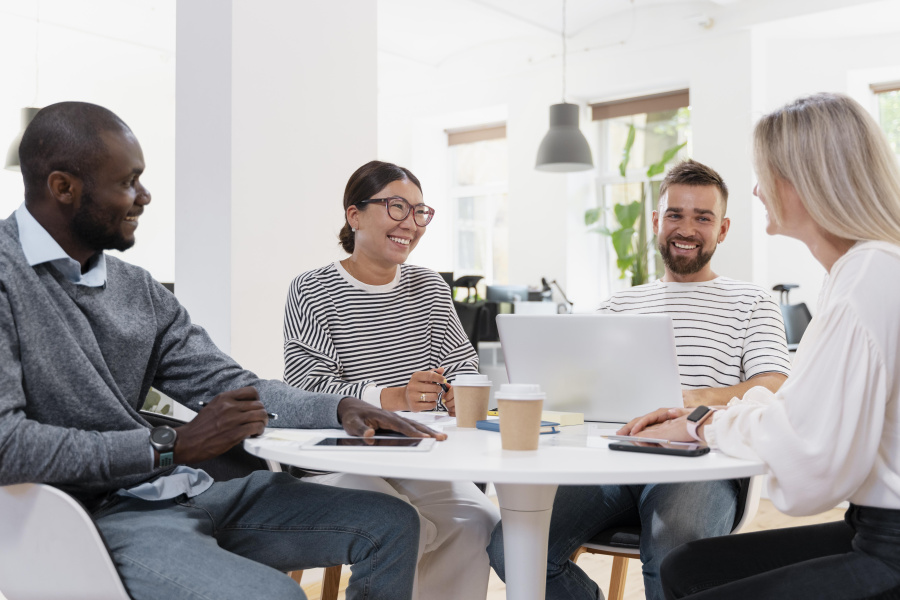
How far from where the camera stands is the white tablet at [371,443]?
4.42 feet

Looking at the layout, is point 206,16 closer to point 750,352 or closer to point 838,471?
point 750,352

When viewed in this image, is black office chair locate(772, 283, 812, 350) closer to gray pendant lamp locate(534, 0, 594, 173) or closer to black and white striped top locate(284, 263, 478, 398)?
gray pendant lamp locate(534, 0, 594, 173)

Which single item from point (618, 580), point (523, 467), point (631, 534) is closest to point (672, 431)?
point (523, 467)

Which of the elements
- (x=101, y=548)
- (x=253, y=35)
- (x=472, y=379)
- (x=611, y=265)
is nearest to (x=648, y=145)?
(x=611, y=265)

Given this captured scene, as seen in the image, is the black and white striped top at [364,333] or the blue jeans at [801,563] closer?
the blue jeans at [801,563]

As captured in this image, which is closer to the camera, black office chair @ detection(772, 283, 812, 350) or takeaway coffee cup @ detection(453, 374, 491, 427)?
takeaway coffee cup @ detection(453, 374, 491, 427)

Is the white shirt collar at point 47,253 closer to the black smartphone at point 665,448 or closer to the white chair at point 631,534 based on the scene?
the black smartphone at point 665,448

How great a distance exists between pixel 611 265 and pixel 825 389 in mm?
6608

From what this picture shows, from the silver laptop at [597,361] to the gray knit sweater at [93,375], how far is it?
15.2 inches

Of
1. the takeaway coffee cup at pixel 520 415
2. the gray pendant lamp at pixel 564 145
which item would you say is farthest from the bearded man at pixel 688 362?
the gray pendant lamp at pixel 564 145

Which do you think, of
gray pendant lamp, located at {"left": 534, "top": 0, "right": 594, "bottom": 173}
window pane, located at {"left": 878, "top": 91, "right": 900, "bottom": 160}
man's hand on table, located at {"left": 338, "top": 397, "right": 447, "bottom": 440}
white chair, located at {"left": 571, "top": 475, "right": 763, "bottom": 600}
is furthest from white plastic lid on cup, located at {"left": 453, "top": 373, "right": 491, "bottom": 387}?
window pane, located at {"left": 878, "top": 91, "right": 900, "bottom": 160}

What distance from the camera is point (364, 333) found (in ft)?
7.06

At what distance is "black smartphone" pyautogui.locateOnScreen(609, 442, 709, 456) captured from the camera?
4.25ft

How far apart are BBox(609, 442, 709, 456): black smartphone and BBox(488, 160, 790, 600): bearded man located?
446 mm
